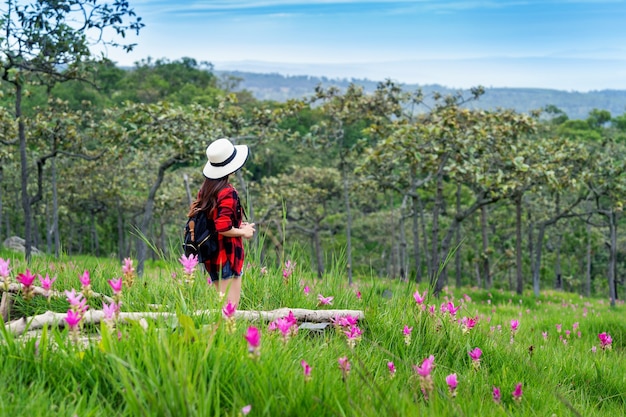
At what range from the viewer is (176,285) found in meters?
4.70

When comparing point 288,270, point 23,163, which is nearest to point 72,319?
point 288,270

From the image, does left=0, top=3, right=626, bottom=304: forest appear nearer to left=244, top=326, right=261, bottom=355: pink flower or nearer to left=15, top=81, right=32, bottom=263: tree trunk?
left=15, top=81, right=32, bottom=263: tree trunk

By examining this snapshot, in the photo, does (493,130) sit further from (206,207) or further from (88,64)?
(206,207)

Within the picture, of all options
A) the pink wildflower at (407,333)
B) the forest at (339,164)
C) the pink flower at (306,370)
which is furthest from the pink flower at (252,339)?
the forest at (339,164)

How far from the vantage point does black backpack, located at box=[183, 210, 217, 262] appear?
562cm

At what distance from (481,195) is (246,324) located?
39.0ft

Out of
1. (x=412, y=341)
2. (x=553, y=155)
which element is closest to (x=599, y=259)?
(x=553, y=155)

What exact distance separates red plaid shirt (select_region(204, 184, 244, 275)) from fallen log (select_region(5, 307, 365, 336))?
1044 millimetres

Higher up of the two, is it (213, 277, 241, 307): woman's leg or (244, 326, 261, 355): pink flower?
(244, 326, 261, 355): pink flower

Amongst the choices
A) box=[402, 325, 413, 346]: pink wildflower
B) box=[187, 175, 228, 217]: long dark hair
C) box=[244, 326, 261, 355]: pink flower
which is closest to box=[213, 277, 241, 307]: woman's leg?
box=[187, 175, 228, 217]: long dark hair

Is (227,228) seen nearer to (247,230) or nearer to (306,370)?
(247,230)

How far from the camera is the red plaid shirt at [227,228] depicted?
5.48 m

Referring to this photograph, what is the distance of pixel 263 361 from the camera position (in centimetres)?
296

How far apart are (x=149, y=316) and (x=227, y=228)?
82.9 inches
